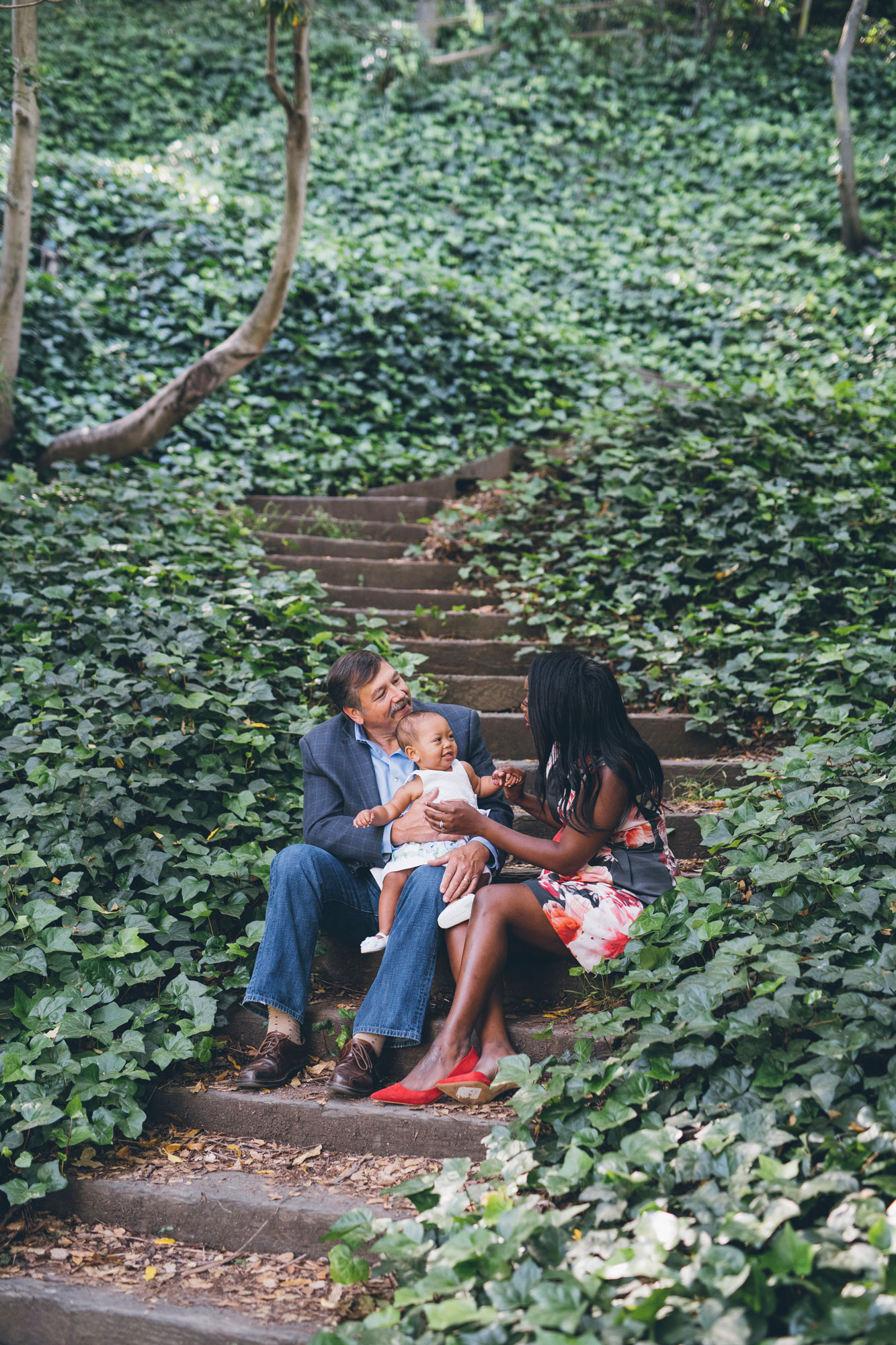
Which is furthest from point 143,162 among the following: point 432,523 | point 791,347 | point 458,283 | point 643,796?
point 643,796

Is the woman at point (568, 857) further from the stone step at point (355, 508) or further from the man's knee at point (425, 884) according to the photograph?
the stone step at point (355, 508)

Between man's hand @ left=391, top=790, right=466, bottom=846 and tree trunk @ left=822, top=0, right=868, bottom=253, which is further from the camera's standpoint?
tree trunk @ left=822, top=0, right=868, bottom=253

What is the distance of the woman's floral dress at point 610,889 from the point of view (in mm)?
2445

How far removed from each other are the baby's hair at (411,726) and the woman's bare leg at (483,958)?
0.57 meters

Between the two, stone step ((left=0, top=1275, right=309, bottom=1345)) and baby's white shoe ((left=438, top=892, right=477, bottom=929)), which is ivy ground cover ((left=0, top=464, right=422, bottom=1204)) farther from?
baby's white shoe ((left=438, top=892, right=477, bottom=929))

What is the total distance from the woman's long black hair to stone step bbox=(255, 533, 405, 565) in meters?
2.95

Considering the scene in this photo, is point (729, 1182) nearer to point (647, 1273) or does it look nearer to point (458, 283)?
point (647, 1273)

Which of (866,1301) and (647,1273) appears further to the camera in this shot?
(647,1273)

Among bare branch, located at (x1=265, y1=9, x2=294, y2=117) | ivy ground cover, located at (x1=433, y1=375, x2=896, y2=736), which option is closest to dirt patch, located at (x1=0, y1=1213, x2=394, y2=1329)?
ivy ground cover, located at (x1=433, y1=375, x2=896, y2=736)

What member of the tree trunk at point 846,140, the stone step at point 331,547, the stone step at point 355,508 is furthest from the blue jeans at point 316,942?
the tree trunk at point 846,140

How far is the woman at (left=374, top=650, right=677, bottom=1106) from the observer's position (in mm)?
2357

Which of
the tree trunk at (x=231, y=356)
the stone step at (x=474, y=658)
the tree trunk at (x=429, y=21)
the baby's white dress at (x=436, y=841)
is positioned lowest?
the baby's white dress at (x=436, y=841)

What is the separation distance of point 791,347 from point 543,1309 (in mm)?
8029

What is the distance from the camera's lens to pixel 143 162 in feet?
29.5
